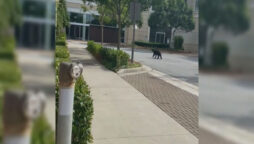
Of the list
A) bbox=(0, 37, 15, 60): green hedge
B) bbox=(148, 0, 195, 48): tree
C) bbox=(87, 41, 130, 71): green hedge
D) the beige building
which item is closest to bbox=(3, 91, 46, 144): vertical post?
bbox=(0, 37, 15, 60): green hedge

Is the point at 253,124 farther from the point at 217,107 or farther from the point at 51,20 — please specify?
the point at 51,20

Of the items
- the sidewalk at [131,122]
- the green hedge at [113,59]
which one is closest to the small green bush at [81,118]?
the sidewalk at [131,122]

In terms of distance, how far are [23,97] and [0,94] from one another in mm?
85

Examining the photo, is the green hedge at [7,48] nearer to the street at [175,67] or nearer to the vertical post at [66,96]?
the vertical post at [66,96]

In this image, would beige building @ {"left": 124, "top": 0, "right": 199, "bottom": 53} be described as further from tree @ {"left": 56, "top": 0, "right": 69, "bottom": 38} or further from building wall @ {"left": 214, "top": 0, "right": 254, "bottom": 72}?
building wall @ {"left": 214, "top": 0, "right": 254, "bottom": 72}

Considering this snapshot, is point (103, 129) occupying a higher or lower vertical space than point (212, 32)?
lower

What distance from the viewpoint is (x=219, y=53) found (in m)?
1.61

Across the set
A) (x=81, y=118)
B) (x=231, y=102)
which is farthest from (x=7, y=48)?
(x=81, y=118)

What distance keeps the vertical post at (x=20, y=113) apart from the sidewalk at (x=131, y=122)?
2863 millimetres

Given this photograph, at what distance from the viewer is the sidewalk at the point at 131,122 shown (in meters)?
3.99

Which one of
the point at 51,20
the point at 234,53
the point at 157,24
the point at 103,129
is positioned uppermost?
the point at 157,24

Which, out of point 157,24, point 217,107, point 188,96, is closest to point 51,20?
A: point 217,107

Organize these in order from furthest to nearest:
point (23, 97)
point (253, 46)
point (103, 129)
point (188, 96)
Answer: point (188, 96)
point (103, 129)
point (253, 46)
point (23, 97)

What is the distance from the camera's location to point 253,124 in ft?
4.99
